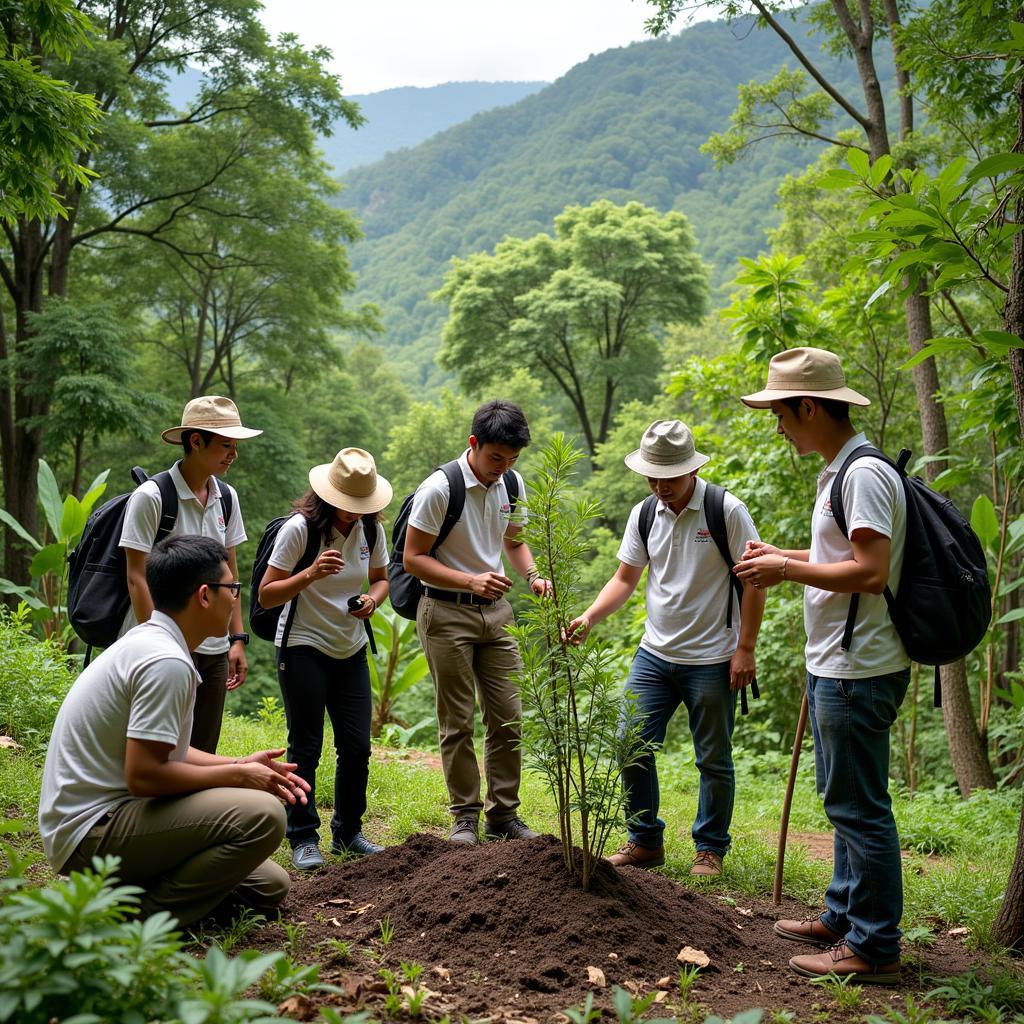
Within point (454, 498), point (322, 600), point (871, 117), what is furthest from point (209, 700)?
point (871, 117)

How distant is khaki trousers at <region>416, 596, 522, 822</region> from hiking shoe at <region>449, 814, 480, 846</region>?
0.12 ft

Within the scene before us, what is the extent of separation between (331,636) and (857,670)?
2393mm

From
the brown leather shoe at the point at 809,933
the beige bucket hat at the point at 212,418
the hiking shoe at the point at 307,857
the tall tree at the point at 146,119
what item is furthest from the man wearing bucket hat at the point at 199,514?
the tall tree at the point at 146,119

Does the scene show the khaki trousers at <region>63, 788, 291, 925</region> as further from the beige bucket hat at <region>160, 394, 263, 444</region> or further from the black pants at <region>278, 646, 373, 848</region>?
the beige bucket hat at <region>160, 394, 263, 444</region>

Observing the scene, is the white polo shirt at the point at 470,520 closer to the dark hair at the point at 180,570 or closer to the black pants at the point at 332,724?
the black pants at the point at 332,724

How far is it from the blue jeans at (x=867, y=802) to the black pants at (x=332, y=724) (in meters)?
2.21

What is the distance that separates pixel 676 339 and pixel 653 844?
34344 mm

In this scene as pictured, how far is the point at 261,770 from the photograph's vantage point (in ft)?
10.9

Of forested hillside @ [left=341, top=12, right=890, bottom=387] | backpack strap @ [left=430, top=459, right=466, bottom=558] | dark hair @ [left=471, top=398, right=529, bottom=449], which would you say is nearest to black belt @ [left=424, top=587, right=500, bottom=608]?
backpack strap @ [left=430, top=459, right=466, bottom=558]

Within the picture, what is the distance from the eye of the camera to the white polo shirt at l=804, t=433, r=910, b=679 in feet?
10.7

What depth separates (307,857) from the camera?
4.43 m

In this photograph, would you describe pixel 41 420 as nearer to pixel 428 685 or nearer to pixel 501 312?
pixel 428 685

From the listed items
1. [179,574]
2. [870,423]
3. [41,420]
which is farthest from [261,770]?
[41,420]

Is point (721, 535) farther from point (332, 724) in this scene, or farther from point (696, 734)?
point (332, 724)
